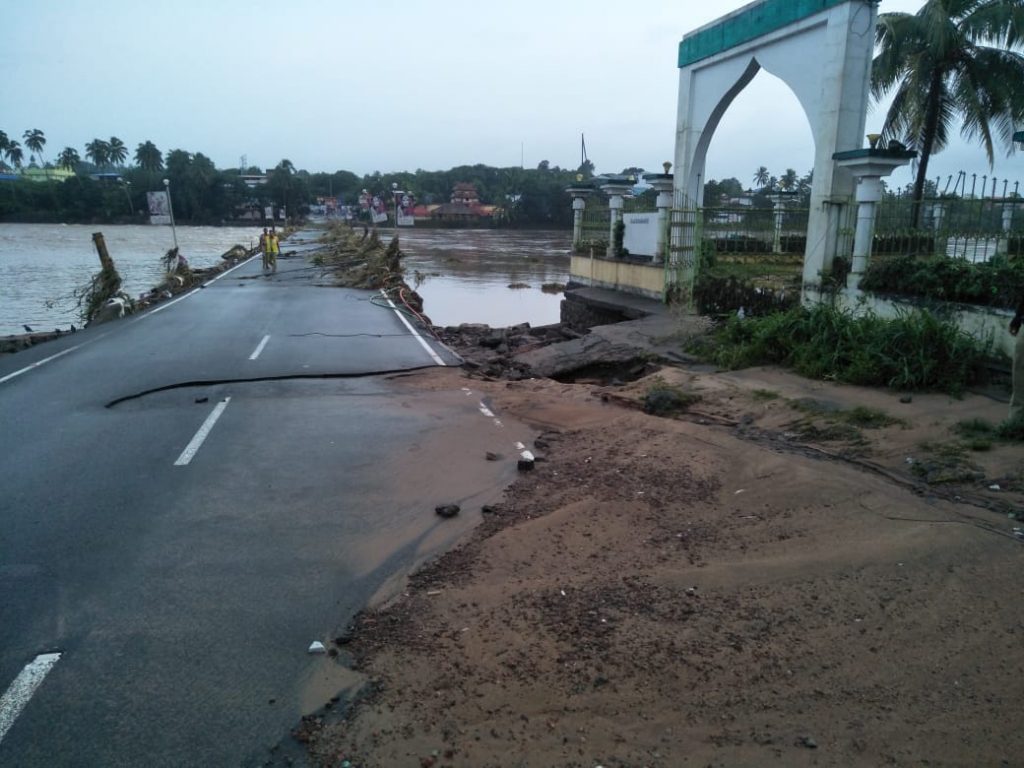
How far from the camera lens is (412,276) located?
34.6 m

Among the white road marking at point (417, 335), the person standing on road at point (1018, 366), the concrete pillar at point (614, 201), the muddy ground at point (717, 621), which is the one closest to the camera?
the muddy ground at point (717, 621)

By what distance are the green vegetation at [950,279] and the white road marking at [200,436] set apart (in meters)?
8.81

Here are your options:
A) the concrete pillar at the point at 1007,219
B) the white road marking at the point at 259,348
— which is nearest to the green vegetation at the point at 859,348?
the concrete pillar at the point at 1007,219

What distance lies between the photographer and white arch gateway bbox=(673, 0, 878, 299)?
11.6 m

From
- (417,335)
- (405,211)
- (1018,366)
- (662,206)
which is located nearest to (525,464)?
(1018,366)

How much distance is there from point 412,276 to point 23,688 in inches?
1257

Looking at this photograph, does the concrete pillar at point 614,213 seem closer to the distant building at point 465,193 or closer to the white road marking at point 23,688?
the white road marking at point 23,688

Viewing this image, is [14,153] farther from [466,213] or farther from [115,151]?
[466,213]

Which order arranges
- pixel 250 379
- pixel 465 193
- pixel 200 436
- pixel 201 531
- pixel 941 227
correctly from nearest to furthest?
pixel 201 531
pixel 200 436
pixel 941 227
pixel 250 379
pixel 465 193

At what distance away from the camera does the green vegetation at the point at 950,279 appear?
332 inches

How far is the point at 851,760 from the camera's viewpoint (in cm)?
282

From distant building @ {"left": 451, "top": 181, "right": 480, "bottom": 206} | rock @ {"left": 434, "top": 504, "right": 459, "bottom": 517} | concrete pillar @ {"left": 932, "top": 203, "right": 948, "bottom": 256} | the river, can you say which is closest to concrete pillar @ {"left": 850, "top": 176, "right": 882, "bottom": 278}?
concrete pillar @ {"left": 932, "top": 203, "right": 948, "bottom": 256}

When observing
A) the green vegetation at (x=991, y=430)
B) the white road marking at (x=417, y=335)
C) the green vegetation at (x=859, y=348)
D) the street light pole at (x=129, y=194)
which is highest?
the street light pole at (x=129, y=194)

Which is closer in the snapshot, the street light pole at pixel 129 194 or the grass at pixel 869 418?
the grass at pixel 869 418
